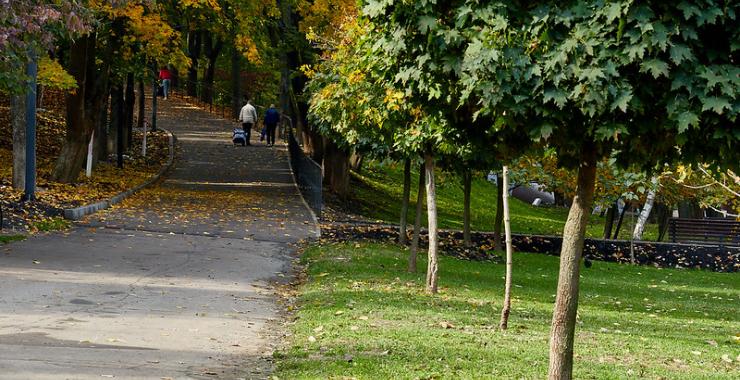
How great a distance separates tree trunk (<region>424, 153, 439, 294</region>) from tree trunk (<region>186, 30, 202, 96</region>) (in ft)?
139

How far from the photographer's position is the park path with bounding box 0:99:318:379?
30.5ft

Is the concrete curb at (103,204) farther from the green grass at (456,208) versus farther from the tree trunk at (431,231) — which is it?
the tree trunk at (431,231)

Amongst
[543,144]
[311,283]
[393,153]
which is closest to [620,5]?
[543,144]

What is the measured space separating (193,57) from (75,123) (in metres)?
34.8

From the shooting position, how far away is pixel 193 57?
60906 millimetres

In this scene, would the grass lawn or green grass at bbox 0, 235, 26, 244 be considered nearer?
the grass lawn

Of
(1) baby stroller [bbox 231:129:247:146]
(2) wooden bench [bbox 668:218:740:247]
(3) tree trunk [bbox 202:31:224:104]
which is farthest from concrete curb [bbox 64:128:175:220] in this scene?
(3) tree trunk [bbox 202:31:224:104]

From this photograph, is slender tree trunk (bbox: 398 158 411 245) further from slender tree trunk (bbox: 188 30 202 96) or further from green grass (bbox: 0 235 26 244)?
slender tree trunk (bbox: 188 30 202 96)

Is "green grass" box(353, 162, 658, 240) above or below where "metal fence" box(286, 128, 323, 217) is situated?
below

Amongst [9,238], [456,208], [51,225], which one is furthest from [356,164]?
[9,238]

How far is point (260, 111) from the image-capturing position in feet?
188

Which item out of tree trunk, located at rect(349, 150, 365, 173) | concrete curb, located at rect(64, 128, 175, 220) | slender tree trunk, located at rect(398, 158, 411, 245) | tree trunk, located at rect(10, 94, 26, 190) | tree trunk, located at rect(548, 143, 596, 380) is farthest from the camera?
tree trunk, located at rect(349, 150, 365, 173)

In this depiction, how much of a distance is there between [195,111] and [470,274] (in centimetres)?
4202

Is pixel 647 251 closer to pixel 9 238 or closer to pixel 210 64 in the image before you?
pixel 9 238
